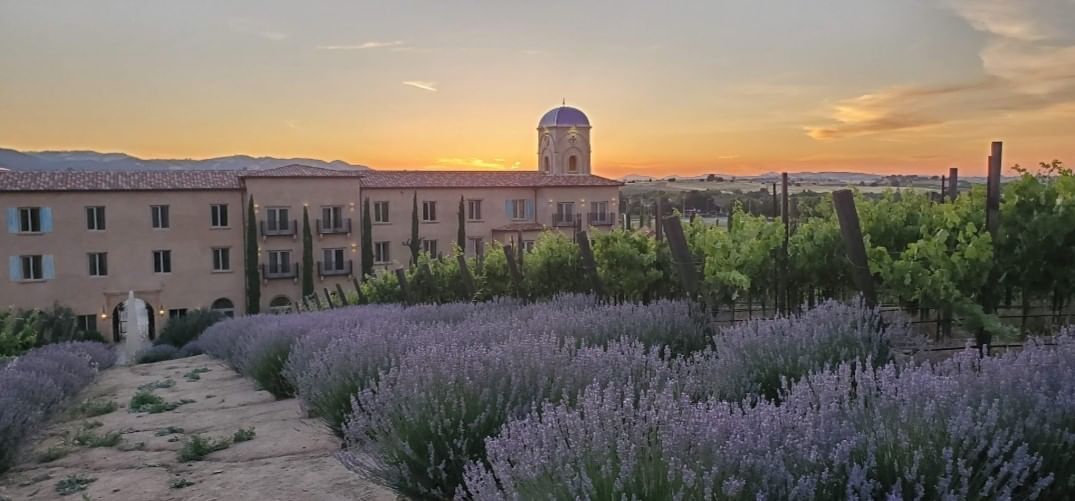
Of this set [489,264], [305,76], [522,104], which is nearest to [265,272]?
[522,104]

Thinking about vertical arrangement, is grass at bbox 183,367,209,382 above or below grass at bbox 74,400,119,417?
below

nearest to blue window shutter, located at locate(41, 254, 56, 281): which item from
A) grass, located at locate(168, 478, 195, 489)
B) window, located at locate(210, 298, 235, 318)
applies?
window, located at locate(210, 298, 235, 318)

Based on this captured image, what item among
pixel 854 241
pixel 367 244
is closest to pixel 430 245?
pixel 367 244

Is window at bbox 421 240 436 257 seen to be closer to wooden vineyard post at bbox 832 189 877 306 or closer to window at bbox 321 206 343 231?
window at bbox 321 206 343 231

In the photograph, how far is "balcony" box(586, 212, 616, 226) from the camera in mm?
45375

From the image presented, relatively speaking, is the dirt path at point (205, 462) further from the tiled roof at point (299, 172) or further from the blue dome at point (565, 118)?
the blue dome at point (565, 118)

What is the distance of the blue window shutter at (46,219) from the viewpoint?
3406 cm

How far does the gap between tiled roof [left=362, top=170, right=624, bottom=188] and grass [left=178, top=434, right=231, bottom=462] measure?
120ft

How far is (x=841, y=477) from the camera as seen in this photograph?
1.91 m

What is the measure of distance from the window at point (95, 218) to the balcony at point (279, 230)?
6.66 metres

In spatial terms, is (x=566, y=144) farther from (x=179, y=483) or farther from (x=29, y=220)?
(x=179, y=483)

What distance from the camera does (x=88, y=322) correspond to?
114ft

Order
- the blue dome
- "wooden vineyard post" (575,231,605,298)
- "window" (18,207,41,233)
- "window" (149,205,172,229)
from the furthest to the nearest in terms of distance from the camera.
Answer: the blue dome, "window" (149,205,172,229), "window" (18,207,41,233), "wooden vineyard post" (575,231,605,298)

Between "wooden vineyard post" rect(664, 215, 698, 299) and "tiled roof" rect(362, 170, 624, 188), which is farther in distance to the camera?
"tiled roof" rect(362, 170, 624, 188)
